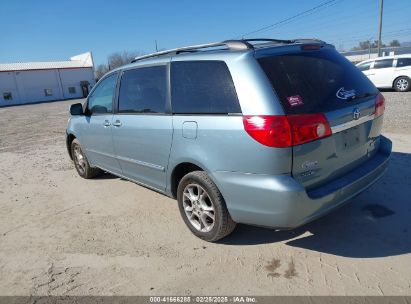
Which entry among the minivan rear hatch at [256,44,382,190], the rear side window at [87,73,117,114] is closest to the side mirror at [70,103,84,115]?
the rear side window at [87,73,117,114]

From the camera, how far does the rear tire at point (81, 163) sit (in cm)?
602

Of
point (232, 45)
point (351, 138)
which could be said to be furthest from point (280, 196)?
point (232, 45)

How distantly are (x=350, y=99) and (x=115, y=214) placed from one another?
3092mm

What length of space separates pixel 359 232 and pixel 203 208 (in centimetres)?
157

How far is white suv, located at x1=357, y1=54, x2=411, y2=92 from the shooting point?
14891 mm

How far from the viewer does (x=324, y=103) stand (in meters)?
2.98

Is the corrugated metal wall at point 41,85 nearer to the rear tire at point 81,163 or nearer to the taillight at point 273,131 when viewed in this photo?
the rear tire at point 81,163

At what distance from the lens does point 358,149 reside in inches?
132

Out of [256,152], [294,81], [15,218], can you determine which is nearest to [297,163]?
[256,152]

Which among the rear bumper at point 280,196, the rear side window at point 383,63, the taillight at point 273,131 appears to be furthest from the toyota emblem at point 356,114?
the rear side window at point 383,63

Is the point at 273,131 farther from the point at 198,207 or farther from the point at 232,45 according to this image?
the point at 198,207

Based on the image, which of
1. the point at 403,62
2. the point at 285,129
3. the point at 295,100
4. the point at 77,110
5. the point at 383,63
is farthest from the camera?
the point at 383,63

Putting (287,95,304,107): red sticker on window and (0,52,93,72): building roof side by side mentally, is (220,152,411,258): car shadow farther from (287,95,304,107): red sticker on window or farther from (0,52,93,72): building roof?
(0,52,93,72): building roof

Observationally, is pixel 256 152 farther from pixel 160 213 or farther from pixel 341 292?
pixel 160 213
